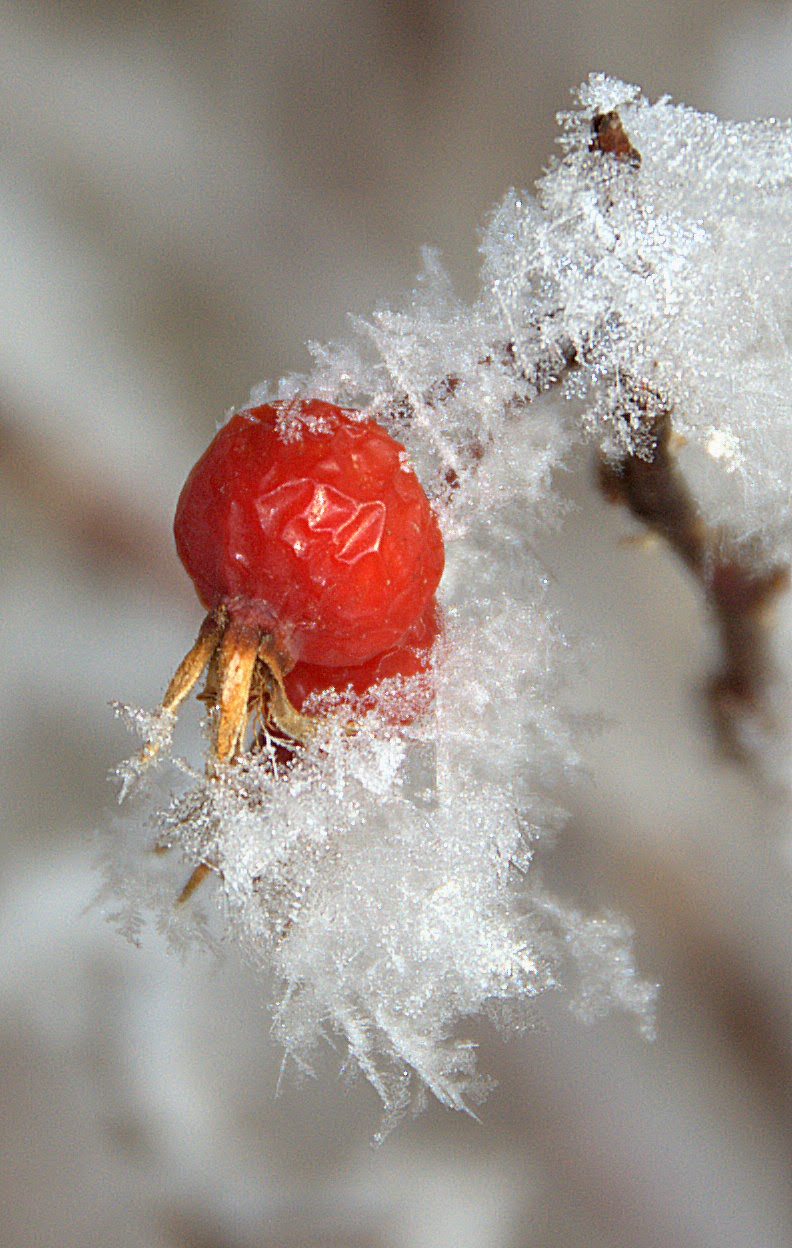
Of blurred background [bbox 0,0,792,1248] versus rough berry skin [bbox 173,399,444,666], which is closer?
rough berry skin [bbox 173,399,444,666]

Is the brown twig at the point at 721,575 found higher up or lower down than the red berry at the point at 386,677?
higher up

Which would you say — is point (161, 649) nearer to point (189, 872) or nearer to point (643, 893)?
point (189, 872)

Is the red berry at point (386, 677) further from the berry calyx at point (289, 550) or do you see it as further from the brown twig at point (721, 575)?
the brown twig at point (721, 575)

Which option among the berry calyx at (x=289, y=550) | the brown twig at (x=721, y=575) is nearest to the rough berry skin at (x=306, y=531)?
the berry calyx at (x=289, y=550)

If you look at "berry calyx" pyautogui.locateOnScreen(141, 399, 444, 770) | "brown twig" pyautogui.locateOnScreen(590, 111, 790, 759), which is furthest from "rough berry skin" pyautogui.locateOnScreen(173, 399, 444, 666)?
"brown twig" pyautogui.locateOnScreen(590, 111, 790, 759)

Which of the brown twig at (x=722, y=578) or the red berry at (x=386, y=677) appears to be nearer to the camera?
the red berry at (x=386, y=677)

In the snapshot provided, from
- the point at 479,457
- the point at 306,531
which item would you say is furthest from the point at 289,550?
the point at 479,457

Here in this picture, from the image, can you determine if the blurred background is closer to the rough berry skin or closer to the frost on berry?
the frost on berry
